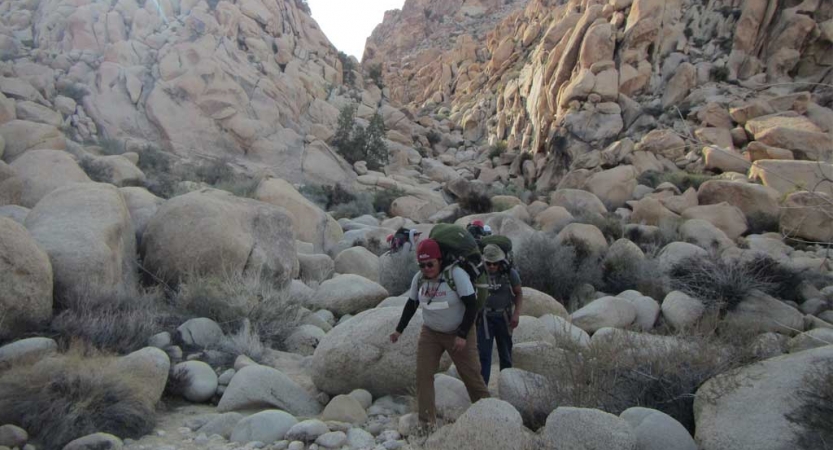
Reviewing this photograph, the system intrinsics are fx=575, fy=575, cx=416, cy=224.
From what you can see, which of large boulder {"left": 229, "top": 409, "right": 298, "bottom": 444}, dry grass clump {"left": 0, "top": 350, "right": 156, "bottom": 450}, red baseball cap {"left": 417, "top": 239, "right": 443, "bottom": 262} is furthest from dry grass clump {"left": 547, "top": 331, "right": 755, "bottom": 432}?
dry grass clump {"left": 0, "top": 350, "right": 156, "bottom": 450}

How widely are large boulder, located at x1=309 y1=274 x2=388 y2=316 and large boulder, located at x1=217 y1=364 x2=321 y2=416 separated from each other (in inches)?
123

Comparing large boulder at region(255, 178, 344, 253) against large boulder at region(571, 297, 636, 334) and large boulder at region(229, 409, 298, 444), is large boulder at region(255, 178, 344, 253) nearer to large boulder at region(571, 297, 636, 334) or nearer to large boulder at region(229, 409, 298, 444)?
large boulder at region(571, 297, 636, 334)

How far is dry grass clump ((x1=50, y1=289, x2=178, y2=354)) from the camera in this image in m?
5.75

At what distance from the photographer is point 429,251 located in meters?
4.66

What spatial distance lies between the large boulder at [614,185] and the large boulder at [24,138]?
17936mm

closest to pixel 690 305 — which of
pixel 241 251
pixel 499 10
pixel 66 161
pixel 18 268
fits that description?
pixel 241 251

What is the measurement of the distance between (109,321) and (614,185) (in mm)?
20162

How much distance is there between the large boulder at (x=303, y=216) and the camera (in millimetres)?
13859

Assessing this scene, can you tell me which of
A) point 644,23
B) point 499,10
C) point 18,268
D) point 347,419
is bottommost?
point 347,419

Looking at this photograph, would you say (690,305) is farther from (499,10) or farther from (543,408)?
(499,10)

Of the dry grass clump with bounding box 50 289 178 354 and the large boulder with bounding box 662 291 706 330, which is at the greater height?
the dry grass clump with bounding box 50 289 178 354

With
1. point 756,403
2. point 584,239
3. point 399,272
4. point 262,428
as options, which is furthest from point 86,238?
point 584,239

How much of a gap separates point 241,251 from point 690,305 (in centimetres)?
721

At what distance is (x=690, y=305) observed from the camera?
9398mm
